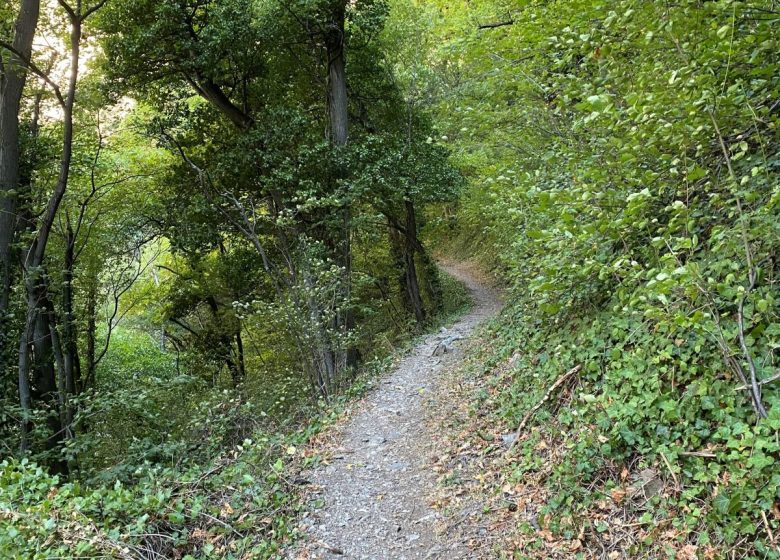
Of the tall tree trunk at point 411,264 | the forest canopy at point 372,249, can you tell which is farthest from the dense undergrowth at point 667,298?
the tall tree trunk at point 411,264

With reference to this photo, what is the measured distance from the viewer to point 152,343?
22281 millimetres

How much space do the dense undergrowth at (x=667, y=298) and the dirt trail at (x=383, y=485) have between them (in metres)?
0.98

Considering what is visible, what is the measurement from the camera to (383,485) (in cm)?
550

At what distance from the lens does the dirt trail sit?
437 centimetres

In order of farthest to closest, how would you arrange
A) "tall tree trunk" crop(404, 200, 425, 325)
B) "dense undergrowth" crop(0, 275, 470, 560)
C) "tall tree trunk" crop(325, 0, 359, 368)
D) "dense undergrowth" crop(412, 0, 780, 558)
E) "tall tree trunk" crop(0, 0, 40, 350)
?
"tall tree trunk" crop(404, 200, 425, 325) < "tall tree trunk" crop(325, 0, 359, 368) < "tall tree trunk" crop(0, 0, 40, 350) < "dense undergrowth" crop(0, 275, 470, 560) < "dense undergrowth" crop(412, 0, 780, 558)

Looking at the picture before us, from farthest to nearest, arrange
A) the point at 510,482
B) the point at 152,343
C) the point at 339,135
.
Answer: the point at 152,343 < the point at 339,135 < the point at 510,482

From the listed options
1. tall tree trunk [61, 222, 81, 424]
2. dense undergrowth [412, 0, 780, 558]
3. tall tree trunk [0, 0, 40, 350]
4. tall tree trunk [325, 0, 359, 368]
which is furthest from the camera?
tall tree trunk [325, 0, 359, 368]

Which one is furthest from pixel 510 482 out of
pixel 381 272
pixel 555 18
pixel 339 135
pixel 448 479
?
pixel 381 272

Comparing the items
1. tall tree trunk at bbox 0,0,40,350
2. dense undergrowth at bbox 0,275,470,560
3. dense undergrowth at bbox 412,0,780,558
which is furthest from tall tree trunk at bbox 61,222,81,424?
dense undergrowth at bbox 412,0,780,558

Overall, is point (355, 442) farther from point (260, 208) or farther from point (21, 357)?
point (260, 208)

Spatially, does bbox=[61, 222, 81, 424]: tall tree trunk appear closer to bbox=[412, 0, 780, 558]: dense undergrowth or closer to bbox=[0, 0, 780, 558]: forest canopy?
bbox=[0, 0, 780, 558]: forest canopy

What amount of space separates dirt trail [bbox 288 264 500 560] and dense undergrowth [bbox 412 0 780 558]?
3.21 ft

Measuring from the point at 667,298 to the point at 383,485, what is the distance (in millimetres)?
3731

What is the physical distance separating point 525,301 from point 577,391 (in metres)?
4.11
